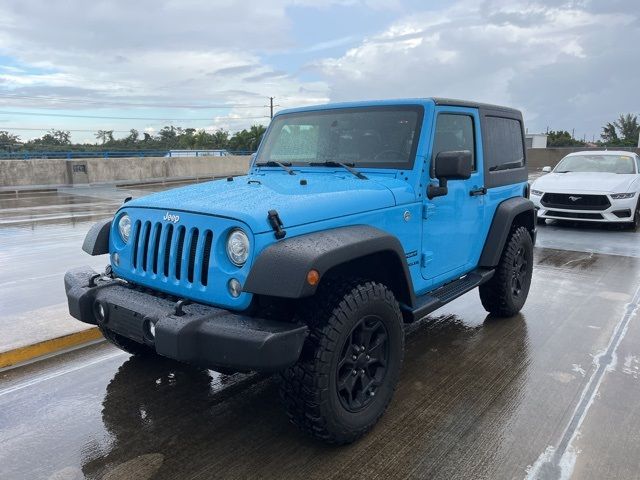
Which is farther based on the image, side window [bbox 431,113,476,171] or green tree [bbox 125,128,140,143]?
green tree [bbox 125,128,140,143]

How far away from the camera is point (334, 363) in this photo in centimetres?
279

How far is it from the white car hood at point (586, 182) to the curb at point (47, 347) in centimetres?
922

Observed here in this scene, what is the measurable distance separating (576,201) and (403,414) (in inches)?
338

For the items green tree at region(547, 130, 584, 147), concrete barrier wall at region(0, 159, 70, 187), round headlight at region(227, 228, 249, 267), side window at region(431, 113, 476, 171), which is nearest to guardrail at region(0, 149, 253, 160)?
concrete barrier wall at region(0, 159, 70, 187)

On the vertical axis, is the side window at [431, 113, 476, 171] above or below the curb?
above

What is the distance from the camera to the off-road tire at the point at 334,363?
2.74 m

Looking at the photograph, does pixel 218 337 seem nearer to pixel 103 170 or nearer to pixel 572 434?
pixel 572 434

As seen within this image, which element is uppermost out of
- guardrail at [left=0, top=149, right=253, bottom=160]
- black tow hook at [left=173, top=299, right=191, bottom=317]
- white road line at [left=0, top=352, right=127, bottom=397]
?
guardrail at [left=0, top=149, right=253, bottom=160]

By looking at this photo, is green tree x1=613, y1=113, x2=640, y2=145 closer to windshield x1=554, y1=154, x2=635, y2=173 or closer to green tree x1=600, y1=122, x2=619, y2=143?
green tree x1=600, y1=122, x2=619, y2=143

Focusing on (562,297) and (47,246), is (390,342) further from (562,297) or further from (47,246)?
(47,246)

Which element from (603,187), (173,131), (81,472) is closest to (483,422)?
(81,472)

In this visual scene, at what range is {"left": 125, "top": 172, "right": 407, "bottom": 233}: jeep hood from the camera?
2824 millimetres

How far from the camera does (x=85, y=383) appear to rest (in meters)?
3.86

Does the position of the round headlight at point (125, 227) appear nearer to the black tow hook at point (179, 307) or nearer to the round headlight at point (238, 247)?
the black tow hook at point (179, 307)
